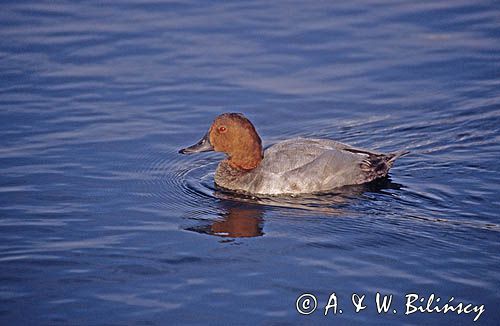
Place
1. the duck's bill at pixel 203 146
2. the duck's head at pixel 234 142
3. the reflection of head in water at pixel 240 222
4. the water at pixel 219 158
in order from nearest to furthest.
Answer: the water at pixel 219 158, the reflection of head in water at pixel 240 222, the duck's head at pixel 234 142, the duck's bill at pixel 203 146

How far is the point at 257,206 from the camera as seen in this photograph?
10.4 metres

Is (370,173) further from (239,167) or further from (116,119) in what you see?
(116,119)

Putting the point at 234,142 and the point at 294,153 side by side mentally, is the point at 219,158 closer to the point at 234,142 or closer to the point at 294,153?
the point at 234,142

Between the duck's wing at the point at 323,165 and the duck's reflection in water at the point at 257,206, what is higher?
the duck's wing at the point at 323,165

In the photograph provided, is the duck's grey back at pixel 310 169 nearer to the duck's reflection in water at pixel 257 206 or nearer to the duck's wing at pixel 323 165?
the duck's wing at pixel 323 165

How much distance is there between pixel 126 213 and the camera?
9.90 m

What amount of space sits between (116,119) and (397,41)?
4773 mm

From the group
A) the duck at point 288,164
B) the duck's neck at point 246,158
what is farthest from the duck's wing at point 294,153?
the duck's neck at point 246,158

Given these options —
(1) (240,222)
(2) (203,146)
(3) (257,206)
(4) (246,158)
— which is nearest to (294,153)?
(4) (246,158)

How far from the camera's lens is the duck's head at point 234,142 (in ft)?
36.5

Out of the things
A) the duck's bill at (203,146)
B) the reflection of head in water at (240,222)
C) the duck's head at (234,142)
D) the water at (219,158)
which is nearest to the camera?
the water at (219,158)

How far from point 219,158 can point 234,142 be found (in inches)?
36.9

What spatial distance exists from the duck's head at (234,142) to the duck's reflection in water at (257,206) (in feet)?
1.83

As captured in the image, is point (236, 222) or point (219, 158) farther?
point (219, 158)
